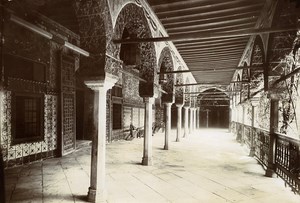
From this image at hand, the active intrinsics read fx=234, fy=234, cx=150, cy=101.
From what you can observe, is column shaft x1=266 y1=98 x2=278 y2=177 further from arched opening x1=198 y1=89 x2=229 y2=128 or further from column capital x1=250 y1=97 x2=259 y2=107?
arched opening x1=198 y1=89 x2=229 y2=128

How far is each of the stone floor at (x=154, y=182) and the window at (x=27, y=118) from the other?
857 millimetres

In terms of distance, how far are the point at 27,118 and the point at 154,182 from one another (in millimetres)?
4371

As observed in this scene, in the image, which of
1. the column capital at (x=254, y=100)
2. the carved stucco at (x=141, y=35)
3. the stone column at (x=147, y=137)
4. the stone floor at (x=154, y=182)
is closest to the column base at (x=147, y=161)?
the stone column at (x=147, y=137)

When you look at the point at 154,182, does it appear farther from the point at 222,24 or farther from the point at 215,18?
the point at 222,24

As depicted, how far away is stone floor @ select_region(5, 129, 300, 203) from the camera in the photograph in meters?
4.30

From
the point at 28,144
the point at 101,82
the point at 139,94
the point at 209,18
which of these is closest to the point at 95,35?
the point at 101,82

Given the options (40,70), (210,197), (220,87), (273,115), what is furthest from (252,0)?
(220,87)

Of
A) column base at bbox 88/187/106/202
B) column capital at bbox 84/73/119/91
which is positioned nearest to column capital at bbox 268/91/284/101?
column capital at bbox 84/73/119/91

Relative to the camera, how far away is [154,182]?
5160 millimetres

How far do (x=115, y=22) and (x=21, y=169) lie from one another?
458 cm

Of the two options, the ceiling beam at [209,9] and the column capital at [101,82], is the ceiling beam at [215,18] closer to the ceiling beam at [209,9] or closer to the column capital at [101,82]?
the ceiling beam at [209,9]

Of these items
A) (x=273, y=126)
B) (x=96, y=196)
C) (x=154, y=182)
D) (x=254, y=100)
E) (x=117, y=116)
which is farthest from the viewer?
(x=117, y=116)

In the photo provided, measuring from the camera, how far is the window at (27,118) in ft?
21.3

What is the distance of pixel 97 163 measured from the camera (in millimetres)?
4211
